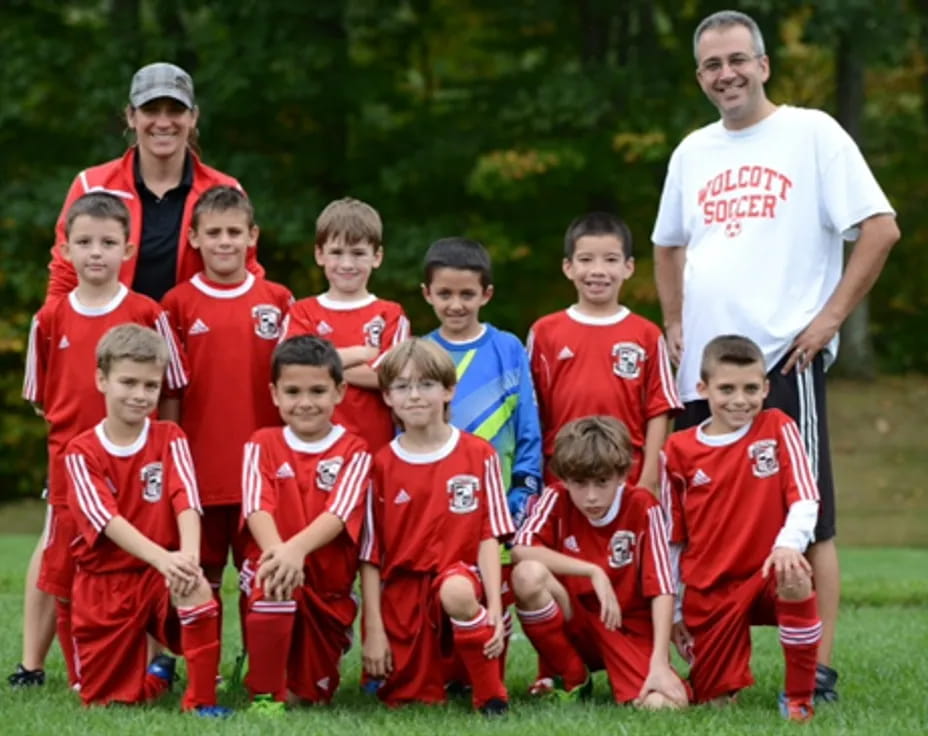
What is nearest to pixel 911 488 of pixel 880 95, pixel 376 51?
pixel 880 95

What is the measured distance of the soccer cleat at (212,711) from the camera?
6332 millimetres

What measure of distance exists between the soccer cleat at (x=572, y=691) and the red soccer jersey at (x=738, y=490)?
0.60 metres

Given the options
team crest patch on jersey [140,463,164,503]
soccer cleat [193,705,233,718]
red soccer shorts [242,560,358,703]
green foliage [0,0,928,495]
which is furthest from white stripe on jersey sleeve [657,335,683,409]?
green foliage [0,0,928,495]

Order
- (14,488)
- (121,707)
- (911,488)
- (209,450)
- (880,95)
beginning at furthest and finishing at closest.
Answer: (880,95), (14,488), (911,488), (209,450), (121,707)

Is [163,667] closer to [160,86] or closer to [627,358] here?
[627,358]

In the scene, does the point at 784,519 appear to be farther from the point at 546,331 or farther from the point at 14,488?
the point at 14,488

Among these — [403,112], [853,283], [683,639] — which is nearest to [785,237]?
[853,283]

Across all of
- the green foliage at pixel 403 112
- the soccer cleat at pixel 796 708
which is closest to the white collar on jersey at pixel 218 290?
the soccer cleat at pixel 796 708

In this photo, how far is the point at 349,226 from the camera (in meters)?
7.12

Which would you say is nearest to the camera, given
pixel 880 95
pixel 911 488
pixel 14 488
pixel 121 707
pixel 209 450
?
pixel 121 707

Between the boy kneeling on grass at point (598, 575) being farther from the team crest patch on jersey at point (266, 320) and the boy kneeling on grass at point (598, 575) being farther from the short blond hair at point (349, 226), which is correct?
the team crest patch on jersey at point (266, 320)

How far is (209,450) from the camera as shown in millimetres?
7141

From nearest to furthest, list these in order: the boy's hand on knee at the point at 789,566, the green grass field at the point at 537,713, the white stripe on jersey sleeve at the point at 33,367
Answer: the green grass field at the point at 537,713, the boy's hand on knee at the point at 789,566, the white stripe on jersey sleeve at the point at 33,367

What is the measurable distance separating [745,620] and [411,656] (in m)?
1.28
